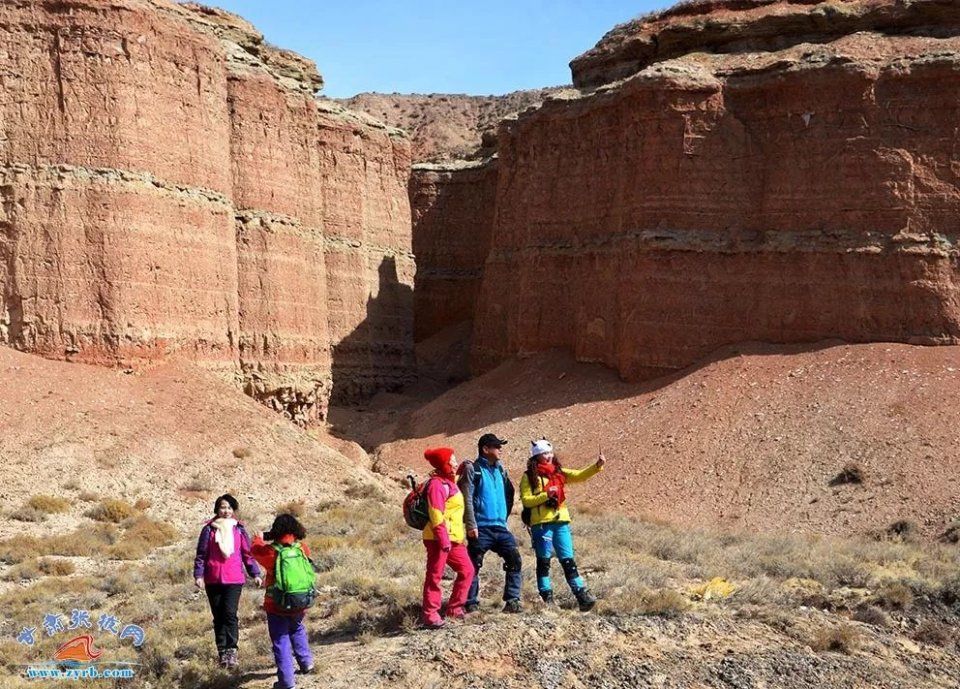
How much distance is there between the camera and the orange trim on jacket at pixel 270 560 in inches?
386

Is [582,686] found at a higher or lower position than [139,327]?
lower

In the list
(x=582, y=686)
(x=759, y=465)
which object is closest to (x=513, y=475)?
(x=759, y=465)

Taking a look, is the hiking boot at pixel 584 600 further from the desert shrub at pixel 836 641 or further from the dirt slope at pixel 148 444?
the dirt slope at pixel 148 444

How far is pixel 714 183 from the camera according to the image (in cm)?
2817

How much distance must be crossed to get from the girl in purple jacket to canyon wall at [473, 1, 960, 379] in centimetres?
1913

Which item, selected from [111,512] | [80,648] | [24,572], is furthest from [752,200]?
[80,648]

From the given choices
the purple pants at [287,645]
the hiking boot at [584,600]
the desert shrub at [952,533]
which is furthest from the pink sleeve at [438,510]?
the desert shrub at [952,533]

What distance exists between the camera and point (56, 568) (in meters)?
15.0

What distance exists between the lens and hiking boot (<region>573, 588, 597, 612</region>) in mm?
11828

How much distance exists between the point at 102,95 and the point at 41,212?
2.73m

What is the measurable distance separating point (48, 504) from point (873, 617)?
12.6 metres

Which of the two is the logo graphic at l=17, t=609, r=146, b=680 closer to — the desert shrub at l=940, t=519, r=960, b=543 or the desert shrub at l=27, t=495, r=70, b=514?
the desert shrub at l=27, t=495, r=70, b=514

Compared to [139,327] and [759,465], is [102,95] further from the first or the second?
[759,465]

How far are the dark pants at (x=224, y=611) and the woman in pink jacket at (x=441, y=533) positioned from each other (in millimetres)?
1877
